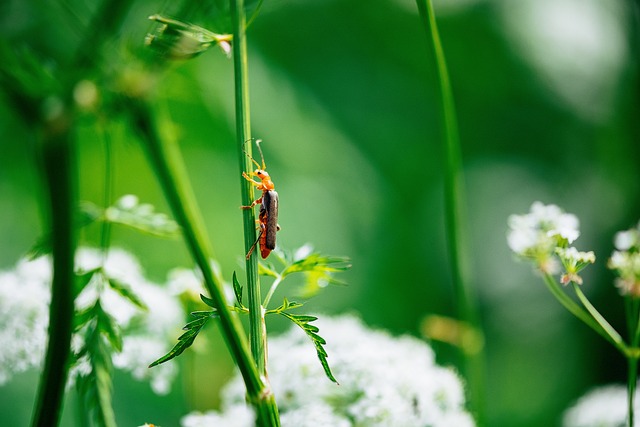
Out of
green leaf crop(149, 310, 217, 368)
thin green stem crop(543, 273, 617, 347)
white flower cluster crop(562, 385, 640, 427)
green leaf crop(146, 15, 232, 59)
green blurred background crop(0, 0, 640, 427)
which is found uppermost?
green blurred background crop(0, 0, 640, 427)

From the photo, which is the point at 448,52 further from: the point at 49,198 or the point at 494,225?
the point at 49,198

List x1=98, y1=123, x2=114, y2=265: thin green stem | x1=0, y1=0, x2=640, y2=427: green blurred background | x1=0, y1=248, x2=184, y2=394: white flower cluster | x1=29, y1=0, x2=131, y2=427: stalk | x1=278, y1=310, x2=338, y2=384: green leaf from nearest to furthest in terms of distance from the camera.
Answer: x1=29, y1=0, x2=131, y2=427: stalk
x1=278, y1=310, x2=338, y2=384: green leaf
x1=98, y1=123, x2=114, y2=265: thin green stem
x1=0, y1=248, x2=184, y2=394: white flower cluster
x1=0, y1=0, x2=640, y2=427: green blurred background

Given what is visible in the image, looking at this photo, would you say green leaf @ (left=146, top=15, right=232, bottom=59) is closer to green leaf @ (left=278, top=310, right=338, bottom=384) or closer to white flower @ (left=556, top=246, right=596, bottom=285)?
green leaf @ (left=278, top=310, right=338, bottom=384)

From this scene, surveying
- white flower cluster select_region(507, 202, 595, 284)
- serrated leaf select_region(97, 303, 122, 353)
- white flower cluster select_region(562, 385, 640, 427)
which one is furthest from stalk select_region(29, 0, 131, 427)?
white flower cluster select_region(562, 385, 640, 427)

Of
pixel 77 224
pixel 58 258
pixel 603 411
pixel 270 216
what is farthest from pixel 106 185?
pixel 603 411

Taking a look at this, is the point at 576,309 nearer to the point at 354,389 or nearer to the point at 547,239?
the point at 547,239

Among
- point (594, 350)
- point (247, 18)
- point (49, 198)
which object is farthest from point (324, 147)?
point (49, 198)

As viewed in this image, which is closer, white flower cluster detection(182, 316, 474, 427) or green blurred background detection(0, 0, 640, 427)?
white flower cluster detection(182, 316, 474, 427)

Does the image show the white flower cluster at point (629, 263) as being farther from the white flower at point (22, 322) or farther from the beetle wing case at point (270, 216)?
the white flower at point (22, 322)

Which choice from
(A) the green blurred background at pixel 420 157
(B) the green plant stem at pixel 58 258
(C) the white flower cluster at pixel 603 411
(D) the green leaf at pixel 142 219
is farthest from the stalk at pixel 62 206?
(A) the green blurred background at pixel 420 157
